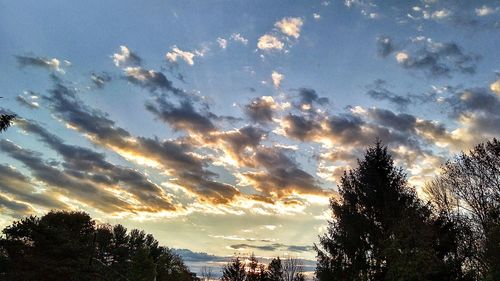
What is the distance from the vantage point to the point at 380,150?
3138 centimetres

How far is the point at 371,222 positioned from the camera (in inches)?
1148

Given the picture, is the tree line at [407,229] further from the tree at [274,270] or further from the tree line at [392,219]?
the tree at [274,270]

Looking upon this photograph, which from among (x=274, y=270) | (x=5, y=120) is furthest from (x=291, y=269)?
(x=5, y=120)

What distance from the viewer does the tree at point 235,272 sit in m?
76.4

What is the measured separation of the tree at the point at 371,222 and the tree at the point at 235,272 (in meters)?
49.0

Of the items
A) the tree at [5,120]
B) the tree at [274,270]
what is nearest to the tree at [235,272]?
the tree at [274,270]

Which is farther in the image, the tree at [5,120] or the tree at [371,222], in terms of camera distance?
the tree at [371,222]

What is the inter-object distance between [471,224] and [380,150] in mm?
9457

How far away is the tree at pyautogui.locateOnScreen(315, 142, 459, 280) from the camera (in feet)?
89.5

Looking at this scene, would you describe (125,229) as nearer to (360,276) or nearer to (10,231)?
(10,231)

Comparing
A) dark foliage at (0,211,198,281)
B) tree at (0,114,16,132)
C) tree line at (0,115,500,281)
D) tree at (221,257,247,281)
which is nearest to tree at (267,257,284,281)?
tree at (221,257,247,281)

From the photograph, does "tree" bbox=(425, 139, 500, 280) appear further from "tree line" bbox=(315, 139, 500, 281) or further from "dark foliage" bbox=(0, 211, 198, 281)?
"dark foliage" bbox=(0, 211, 198, 281)

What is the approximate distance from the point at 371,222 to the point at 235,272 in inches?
2104

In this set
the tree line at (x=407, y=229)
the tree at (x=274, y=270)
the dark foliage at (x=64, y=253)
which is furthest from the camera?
the tree at (x=274, y=270)
